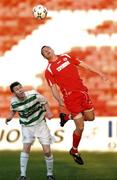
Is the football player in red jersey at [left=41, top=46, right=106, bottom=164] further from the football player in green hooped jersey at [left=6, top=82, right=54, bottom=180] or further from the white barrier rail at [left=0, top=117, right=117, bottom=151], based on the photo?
the white barrier rail at [left=0, top=117, right=117, bottom=151]

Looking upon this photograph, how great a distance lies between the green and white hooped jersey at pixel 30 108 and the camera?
11.0 metres

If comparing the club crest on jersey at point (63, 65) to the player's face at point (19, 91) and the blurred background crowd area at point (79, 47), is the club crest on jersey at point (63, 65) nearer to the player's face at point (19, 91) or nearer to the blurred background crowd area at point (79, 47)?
the player's face at point (19, 91)

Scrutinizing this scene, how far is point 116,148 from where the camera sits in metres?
15.0

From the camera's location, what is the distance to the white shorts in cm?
1102

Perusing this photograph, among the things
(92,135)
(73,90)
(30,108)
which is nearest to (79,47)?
(92,135)

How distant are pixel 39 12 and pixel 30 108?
161 inches

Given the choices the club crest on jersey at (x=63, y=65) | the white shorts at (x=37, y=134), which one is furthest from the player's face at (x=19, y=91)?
the club crest on jersey at (x=63, y=65)

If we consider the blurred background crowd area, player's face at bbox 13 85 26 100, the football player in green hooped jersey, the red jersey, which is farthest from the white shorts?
the blurred background crowd area

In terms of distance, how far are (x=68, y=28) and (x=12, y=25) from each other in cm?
124

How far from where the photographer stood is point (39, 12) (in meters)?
14.6

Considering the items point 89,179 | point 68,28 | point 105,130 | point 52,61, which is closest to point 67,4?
point 68,28

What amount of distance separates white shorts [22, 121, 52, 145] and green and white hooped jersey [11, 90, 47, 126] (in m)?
0.08

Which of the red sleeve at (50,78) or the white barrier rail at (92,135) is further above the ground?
the red sleeve at (50,78)

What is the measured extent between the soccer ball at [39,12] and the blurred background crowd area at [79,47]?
22.5 inches
